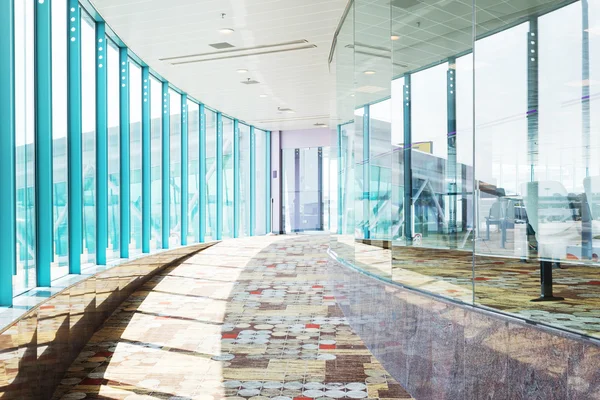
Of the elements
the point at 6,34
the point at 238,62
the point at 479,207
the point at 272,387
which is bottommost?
the point at 272,387

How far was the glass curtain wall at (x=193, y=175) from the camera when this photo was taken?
40.0 ft

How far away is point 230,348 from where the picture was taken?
16.6 feet

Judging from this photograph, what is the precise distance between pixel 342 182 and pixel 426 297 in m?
3.89

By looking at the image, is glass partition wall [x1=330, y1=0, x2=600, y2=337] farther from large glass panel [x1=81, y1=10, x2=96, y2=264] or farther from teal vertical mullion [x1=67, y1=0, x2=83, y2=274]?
large glass panel [x1=81, y1=10, x2=96, y2=264]

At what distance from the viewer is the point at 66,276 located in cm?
566

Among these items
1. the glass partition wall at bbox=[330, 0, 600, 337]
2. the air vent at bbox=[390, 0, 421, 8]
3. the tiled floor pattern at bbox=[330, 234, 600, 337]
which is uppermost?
the air vent at bbox=[390, 0, 421, 8]

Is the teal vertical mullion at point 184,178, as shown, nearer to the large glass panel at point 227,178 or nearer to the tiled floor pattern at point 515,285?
the large glass panel at point 227,178

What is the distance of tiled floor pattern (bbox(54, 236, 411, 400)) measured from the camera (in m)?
3.96

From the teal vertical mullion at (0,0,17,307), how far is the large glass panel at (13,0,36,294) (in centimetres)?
42

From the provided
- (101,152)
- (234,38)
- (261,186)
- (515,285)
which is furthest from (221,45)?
(261,186)

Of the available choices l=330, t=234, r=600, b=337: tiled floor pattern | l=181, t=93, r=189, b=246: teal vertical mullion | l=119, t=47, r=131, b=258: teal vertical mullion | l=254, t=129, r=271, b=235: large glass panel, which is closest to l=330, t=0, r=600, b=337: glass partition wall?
l=330, t=234, r=600, b=337: tiled floor pattern

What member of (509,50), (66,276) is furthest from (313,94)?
(509,50)

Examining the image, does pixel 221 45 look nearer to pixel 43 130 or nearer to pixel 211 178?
pixel 43 130

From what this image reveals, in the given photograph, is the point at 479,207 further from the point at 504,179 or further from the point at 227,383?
the point at 227,383
